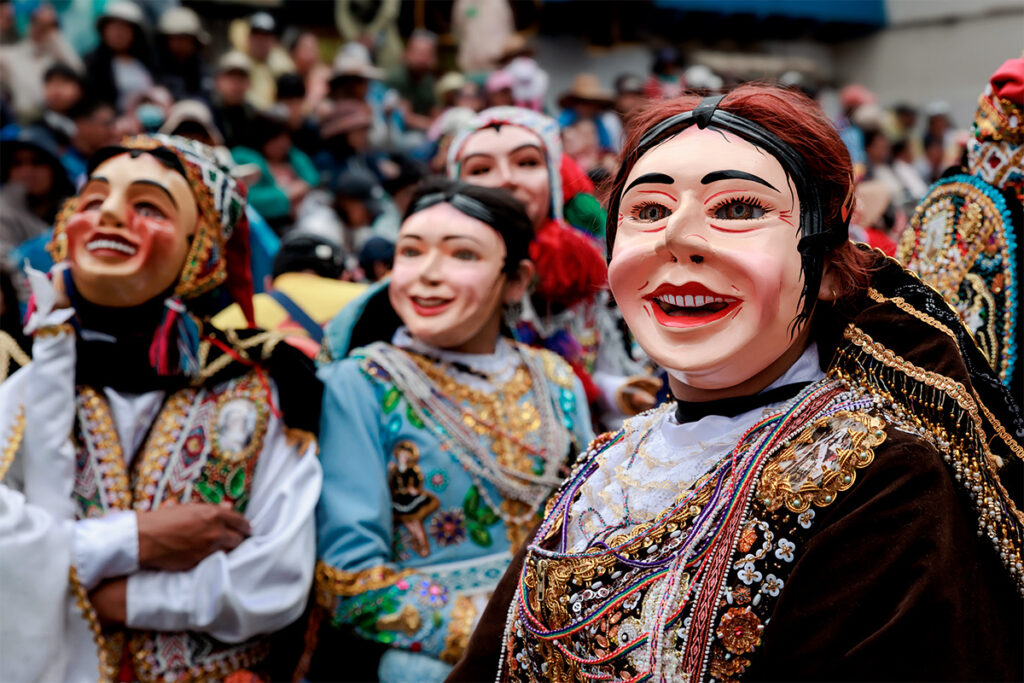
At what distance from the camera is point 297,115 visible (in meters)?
6.98

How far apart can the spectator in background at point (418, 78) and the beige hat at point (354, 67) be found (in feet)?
1.93

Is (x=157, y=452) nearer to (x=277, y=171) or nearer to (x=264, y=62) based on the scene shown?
(x=277, y=171)

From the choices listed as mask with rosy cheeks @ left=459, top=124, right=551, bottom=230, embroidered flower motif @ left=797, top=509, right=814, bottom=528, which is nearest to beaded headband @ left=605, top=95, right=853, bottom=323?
embroidered flower motif @ left=797, top=509, right=814, bottom=528

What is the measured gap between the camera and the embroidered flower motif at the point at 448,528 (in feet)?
8.80

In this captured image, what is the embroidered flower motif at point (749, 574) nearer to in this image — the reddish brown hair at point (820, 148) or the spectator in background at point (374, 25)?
the reddish brown hair at point (820, 148)

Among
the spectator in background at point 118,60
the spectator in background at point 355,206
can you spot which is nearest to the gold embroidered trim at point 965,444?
the spectator in background at point 355,206

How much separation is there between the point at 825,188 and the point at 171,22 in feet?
21.1

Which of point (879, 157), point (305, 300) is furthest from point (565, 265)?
point (879, 157)

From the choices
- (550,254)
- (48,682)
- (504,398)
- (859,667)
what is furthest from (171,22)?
(859,667)

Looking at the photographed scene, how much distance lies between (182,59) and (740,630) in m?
6.54

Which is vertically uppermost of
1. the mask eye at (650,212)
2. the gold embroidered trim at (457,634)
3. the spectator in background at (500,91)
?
the spectator in background at (500,91)

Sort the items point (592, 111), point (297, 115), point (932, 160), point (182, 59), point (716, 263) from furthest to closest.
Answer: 1. point (932, 160)
2. point (592, 111)
3. point (297, 115)
4. point (182, 59)
5. point (716, 263)

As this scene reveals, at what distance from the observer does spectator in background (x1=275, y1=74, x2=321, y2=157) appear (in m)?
6.96

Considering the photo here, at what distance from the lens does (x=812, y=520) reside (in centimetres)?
144
